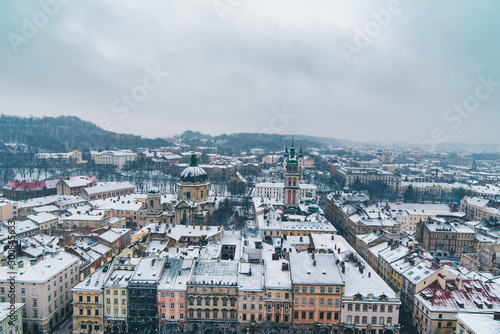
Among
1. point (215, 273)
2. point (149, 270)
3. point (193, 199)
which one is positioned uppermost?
point (193, 199)

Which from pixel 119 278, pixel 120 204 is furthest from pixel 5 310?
pixel 120 204

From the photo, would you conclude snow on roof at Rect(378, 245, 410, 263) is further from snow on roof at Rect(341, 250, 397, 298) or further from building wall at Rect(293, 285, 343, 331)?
building wall at Rect(293, 285, 343, 331)

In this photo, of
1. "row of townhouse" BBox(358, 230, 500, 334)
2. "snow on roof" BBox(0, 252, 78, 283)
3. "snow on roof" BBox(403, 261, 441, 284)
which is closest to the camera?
"row of townhouse" BBox(358, 230, 500, 334)

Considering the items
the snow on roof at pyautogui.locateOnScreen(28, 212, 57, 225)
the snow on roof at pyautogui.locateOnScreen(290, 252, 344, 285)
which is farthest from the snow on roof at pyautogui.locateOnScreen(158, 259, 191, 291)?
the snow on roof at pyautogui.locateOnScreen(28, 212, 57, 225)

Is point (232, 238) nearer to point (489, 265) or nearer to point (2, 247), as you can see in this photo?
point (2, 247)

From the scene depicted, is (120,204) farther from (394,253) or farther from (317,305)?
(394,253)

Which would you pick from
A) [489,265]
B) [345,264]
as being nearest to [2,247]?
[345,264]

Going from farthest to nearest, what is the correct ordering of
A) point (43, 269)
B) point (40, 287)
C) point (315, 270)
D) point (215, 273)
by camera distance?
point (43, 269)
point (215, 273)
point (315, 270)
point (40, 287)

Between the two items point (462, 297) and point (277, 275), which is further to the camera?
point (277, 275)
